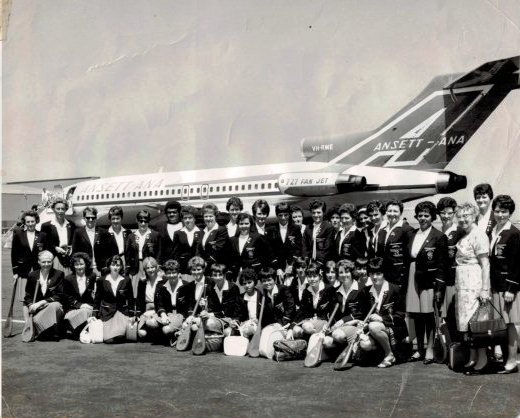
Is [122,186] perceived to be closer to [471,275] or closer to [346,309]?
[346,309]

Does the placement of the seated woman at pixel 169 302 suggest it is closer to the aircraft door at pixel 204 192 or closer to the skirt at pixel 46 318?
the skirt at pixel 46 318

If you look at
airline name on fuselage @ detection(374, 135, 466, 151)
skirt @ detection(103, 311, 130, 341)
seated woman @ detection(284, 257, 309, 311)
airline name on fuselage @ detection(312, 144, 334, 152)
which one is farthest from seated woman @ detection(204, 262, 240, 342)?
airline name on fuselage @ detection(312, 144, 334, 152)

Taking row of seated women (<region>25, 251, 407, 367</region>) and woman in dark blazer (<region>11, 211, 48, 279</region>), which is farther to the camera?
woman in dark blazer (<region>11, 211, 48, 279</region>)

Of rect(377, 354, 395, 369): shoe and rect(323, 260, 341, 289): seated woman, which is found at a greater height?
rect(323, 260, 341, 289): seated woman

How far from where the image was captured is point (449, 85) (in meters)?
12.8

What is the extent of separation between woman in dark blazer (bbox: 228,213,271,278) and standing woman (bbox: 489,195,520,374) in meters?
2.39

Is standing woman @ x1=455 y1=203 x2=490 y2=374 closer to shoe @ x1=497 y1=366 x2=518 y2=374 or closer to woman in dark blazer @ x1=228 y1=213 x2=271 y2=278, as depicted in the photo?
shoe @ x1=497 y1=366 x2=518 y2=374

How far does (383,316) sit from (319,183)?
10172mm

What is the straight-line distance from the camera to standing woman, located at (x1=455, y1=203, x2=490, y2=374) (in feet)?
16.7

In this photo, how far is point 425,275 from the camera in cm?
557

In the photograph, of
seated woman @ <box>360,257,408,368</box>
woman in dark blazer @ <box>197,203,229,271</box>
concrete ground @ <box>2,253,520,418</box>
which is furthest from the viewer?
woman in dark blazer @ <box>197,203,229,271</box>

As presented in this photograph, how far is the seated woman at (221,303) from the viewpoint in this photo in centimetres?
605

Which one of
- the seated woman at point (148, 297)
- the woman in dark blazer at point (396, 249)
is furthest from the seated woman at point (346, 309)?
the seated woman at point (148, 297)

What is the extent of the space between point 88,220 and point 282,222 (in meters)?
2.26
